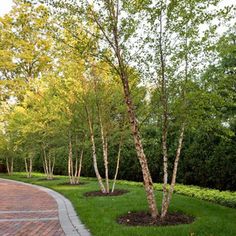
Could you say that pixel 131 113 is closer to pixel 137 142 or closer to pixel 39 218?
pixel 137 142

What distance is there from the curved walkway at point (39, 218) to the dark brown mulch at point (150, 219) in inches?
38.5

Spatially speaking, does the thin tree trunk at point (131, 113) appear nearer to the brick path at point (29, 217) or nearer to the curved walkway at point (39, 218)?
the curved walkway at point (39, 218)

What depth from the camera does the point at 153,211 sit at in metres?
6.68

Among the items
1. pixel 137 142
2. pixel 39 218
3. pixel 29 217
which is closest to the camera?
pixel 137 142

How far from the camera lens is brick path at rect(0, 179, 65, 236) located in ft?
20.5

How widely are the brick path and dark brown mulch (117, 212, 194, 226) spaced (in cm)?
140

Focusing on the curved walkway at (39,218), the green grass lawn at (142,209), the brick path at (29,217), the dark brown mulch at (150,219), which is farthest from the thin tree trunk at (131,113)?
the brick path at (29,217)

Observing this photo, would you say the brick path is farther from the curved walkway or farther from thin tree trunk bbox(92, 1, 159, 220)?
thin tree trunk bbox(92, 1, 159, 220)

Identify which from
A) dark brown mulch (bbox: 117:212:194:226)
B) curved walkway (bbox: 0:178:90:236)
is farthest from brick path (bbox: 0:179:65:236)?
dark brown mulch (bbox: 117:212:194:226)

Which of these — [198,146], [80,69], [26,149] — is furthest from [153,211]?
[26,149]

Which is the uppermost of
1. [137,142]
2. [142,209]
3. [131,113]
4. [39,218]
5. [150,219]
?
[131,113]

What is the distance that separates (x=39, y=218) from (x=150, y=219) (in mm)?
2741

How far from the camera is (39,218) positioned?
7566 mm

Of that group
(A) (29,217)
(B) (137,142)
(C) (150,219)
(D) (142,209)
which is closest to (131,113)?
(B) (137,142)
